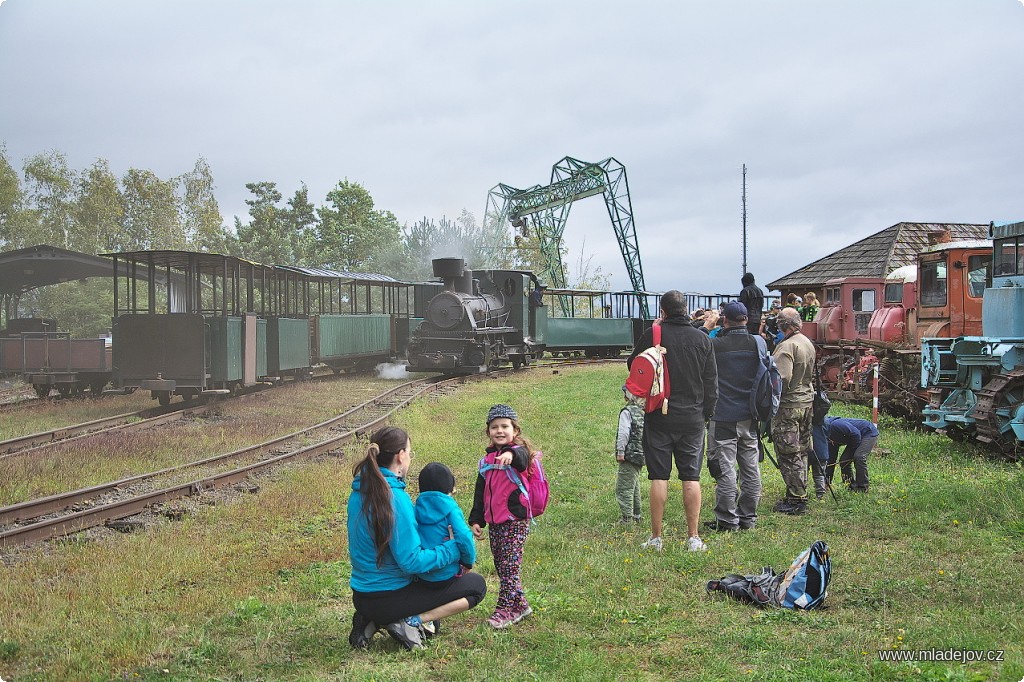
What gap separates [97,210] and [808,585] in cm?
3008

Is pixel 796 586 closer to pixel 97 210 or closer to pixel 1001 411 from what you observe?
pixel 1001 411

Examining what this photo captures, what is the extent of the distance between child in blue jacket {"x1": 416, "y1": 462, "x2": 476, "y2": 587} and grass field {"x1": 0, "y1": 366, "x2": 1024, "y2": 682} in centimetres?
42

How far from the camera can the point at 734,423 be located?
6.60 metres

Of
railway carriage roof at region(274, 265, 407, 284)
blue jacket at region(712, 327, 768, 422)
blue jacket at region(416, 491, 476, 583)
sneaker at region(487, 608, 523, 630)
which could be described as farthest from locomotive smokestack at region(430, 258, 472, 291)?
blue jacket at region(416, 491, 476, 583)

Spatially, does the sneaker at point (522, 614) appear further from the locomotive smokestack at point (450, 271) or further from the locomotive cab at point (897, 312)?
the locomotive smokestack at point (450, 271)

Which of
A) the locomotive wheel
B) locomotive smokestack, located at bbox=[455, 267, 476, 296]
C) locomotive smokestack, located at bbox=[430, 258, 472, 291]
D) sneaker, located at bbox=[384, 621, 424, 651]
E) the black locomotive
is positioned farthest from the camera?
locomotive smokestack, located at bbox=[455, 267, 476, 296]

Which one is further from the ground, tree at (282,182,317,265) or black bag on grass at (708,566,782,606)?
tree at (282,182,317,265)

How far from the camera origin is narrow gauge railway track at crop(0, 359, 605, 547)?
24.2 feet

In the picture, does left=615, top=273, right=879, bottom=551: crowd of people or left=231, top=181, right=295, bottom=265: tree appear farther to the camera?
left=231, top=181, right=295, bottom=265: tree

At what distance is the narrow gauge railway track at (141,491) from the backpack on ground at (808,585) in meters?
5.91

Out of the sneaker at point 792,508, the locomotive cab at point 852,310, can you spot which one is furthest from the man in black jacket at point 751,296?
the locomotive cab at point 852,310

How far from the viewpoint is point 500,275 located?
83.3 ft

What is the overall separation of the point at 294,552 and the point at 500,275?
19206 mm

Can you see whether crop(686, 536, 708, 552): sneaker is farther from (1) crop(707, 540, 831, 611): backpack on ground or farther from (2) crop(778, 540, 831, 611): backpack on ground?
(2) crop(778, 540, 831, 611): backpack on ground
